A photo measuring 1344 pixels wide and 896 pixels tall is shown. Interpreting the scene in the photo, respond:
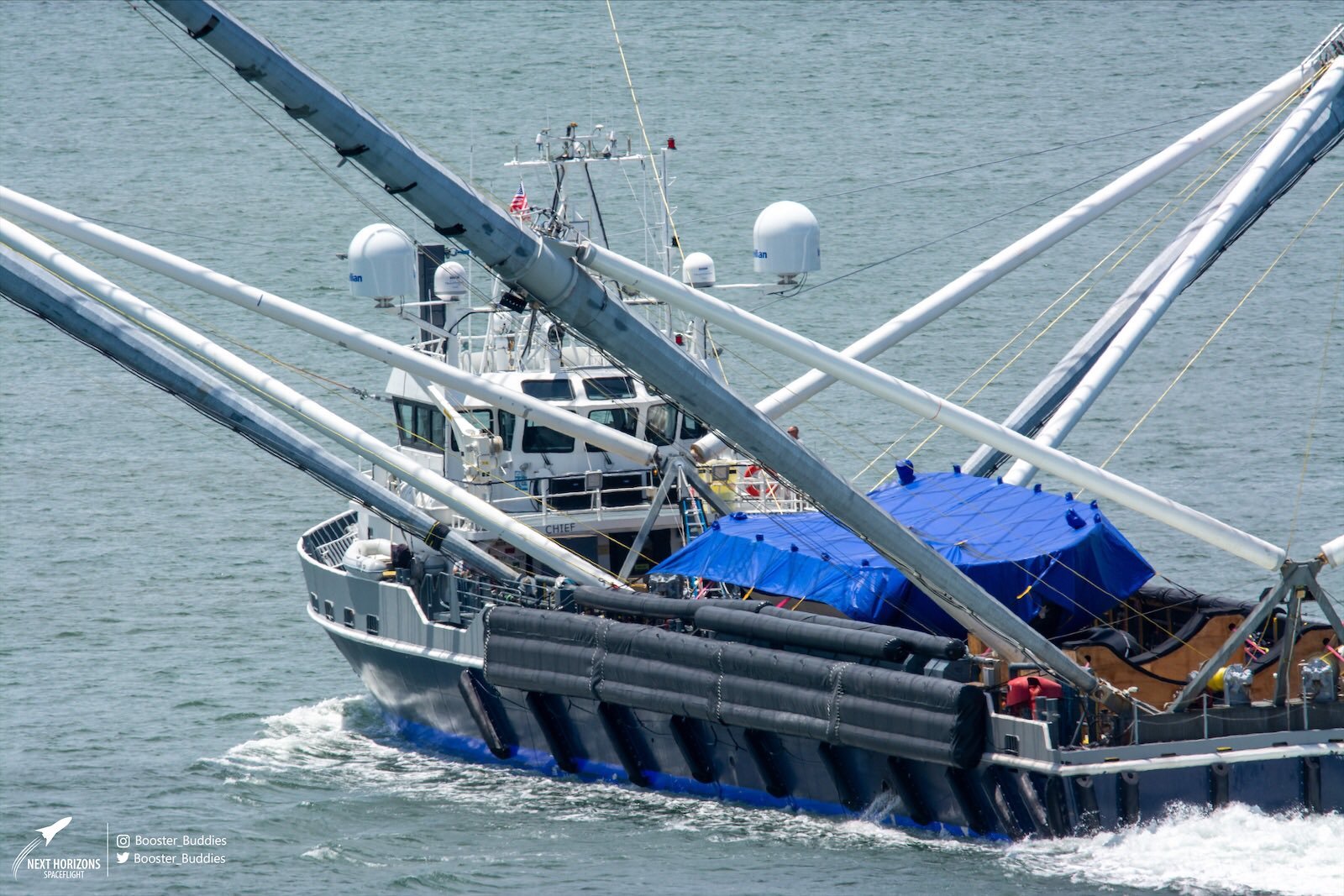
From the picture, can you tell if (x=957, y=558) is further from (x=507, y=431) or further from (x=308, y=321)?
(x=308, y=321)

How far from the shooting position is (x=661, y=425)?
135 feet

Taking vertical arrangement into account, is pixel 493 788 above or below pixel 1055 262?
below

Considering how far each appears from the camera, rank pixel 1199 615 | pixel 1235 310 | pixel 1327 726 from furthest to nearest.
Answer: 1. pixel 1235 310
2. pixel 1199 615
3. pixel 1327 726

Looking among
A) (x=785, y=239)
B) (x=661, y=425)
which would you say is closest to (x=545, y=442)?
(x=661, y=425)

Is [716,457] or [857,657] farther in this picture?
[716,457]

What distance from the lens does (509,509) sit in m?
40.0

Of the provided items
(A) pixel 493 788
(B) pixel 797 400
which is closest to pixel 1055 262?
(B) pixel 797 400

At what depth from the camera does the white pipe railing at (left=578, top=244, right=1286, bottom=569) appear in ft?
102

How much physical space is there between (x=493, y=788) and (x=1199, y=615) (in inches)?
474

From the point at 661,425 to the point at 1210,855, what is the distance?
1509 cm

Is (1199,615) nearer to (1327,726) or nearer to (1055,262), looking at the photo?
(1327,726)

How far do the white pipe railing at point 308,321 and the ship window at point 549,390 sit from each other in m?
3.12

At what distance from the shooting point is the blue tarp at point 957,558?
34625mm

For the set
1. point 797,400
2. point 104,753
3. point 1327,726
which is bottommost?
point 104,753
